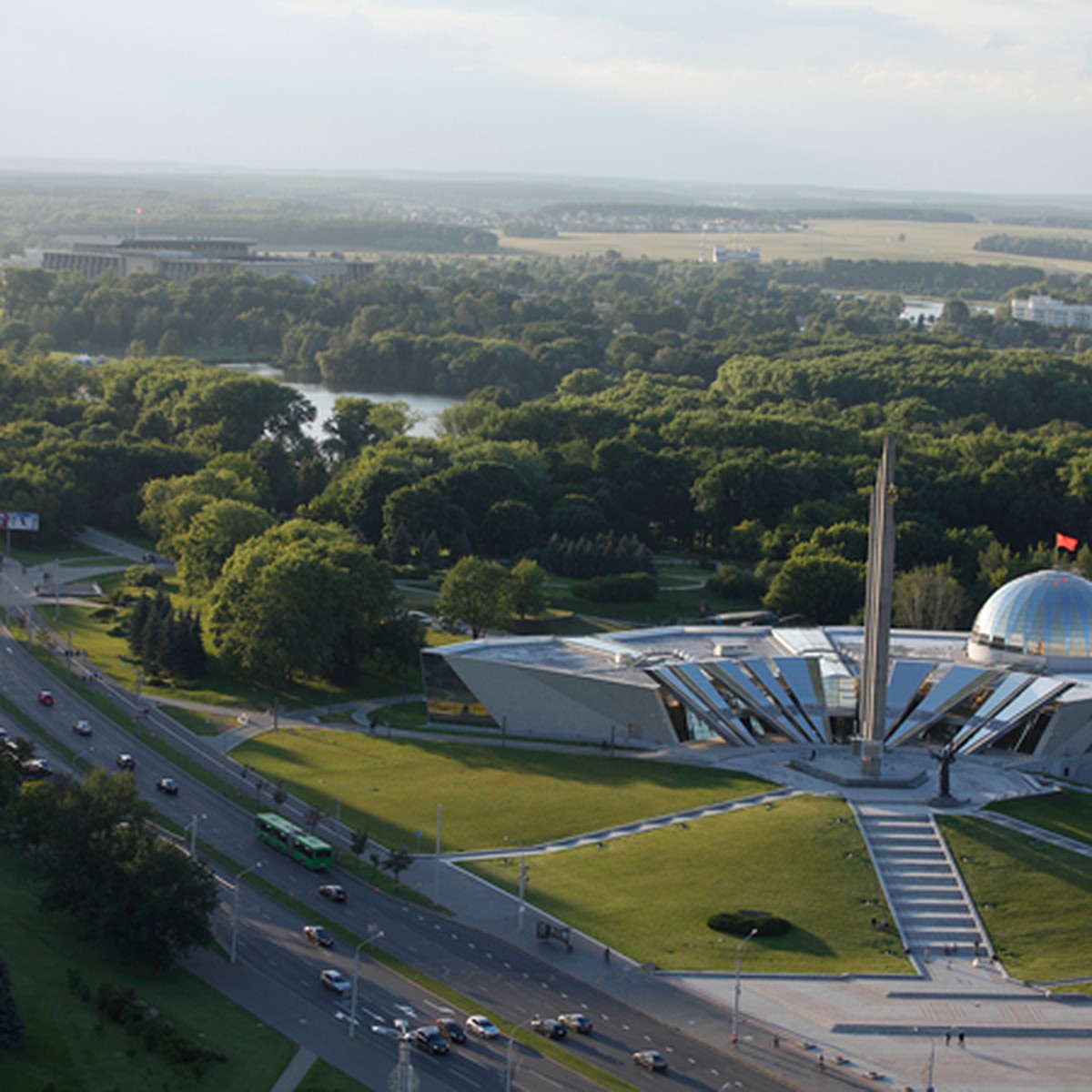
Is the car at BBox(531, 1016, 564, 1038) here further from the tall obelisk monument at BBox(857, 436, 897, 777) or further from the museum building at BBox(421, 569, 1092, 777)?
the museum building at BBox(421, 569, 1092, 777)

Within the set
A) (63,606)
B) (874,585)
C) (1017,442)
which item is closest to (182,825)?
(874,585)

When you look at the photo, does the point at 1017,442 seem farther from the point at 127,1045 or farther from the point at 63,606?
the point at 127,1045

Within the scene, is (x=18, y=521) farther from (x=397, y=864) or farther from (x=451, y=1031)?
(x=451, y=1031)

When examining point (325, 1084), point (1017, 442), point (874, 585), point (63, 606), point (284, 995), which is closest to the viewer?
point (325, 1084)

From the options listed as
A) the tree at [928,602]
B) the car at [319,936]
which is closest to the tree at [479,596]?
the tree at [928,602]

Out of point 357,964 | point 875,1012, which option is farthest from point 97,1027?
point 875,1012

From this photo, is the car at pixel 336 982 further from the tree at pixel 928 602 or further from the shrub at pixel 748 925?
the tree at pixel 928 602

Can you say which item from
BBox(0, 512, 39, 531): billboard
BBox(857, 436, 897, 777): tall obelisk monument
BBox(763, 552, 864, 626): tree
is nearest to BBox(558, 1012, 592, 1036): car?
BBox(857, 436, 897, 777): tall obelisk monument
